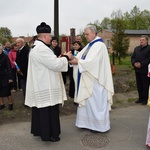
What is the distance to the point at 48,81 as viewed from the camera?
4207mm

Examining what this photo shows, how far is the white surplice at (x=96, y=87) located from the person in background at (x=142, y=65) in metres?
2.50

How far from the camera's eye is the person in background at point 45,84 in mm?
4155

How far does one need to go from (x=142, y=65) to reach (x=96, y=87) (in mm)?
2658

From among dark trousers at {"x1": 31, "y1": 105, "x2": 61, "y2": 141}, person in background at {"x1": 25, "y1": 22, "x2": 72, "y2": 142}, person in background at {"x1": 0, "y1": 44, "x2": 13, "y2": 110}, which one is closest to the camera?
person in background at {"x1": 25, "y1": 22, "x2": 72, "y2": 142}

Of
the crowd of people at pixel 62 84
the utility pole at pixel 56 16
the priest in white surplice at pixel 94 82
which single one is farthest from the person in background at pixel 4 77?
the utility pole at pixel 56 16

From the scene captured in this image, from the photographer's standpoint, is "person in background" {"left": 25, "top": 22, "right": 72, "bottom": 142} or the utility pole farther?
the utility pole

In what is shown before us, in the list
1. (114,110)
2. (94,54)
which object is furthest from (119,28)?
(94,54)

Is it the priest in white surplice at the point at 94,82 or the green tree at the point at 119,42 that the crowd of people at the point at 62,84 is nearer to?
the priest in white surplice at the point at 94,82

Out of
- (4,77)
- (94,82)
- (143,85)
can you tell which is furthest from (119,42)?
(94,82)

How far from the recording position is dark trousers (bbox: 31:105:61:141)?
4297 mm

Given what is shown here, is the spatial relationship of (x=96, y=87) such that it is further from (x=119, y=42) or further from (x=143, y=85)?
(x=119, y=42)

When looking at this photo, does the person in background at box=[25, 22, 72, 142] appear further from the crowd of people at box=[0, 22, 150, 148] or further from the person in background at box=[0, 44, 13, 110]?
the person in background at box=[0, 44, 13, 110]

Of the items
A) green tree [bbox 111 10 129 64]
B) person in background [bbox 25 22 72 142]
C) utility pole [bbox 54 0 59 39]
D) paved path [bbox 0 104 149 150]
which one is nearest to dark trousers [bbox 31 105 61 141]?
person in background [bbox 25 22 72 142]

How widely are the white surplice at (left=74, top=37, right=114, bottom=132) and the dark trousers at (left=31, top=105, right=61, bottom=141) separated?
0.70m
